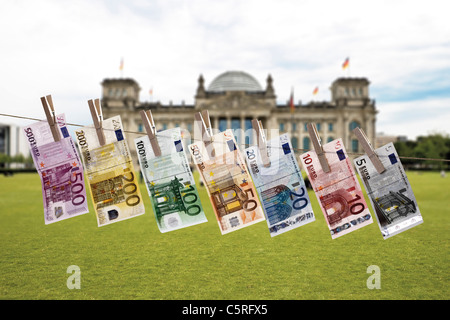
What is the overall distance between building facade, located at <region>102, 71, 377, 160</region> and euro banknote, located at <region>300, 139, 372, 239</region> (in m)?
63.5

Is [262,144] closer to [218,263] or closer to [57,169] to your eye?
[218,263]

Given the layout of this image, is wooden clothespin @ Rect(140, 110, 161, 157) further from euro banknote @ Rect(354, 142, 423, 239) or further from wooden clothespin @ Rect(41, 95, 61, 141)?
euro banknote @ Rect(354, 142, 423, 239)

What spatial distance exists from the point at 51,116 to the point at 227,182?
3.28 meters

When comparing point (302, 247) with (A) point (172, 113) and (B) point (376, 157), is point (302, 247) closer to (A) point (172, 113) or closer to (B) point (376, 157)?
(B) point (376, 157)

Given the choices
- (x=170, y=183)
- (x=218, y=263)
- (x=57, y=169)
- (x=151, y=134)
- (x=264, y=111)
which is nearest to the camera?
(x=151, y=134)

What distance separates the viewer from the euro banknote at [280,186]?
5.75m

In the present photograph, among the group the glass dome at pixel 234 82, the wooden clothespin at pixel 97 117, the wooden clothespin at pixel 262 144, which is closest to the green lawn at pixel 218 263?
the wooden clothespin at pixel 262 144

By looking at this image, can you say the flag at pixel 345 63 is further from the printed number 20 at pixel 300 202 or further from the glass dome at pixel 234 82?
the printed number 20 at pixel 300 202

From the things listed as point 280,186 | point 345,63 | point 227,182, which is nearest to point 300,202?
point 280,186

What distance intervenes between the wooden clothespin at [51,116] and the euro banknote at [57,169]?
0.09m

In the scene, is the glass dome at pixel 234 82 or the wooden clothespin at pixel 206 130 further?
the glass dome at pixel 234 82

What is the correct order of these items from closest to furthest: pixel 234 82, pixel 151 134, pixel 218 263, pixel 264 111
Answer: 1. pixel 151 134
2. pixel 218 263
3. pixel 264 111
4. pixel 234 82

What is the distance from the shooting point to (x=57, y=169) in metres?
6.03

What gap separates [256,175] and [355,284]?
292cm
